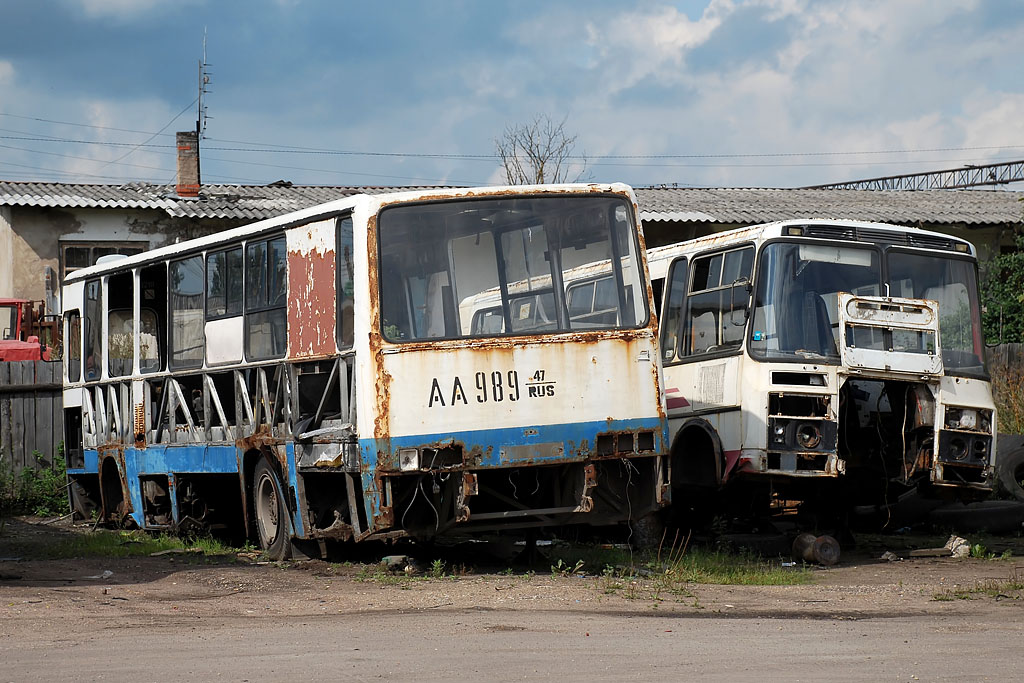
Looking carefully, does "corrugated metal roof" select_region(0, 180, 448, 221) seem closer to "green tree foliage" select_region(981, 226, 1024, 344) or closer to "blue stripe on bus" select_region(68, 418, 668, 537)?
"green tree foliage" select_region(981, 226, 1024, 344)

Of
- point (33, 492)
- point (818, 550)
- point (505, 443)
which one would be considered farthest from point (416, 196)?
point (33, 492)

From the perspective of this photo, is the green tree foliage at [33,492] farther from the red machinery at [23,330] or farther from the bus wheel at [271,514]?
the bus wheel at [271,514]

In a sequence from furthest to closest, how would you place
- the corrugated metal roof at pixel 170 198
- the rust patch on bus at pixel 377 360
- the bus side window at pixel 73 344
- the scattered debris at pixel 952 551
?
the corrugated metal roof at pixel 170 198 → the bus side window at pixel 73 344 → the scattered debris at pixel 952 551 → the rust patch on bus at pixel 377 360

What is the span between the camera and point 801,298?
12.6m

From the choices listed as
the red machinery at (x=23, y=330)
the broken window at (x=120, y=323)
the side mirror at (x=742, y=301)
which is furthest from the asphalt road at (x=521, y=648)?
the red machinery at (x=23, y=330)

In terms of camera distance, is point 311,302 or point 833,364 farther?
point 833,364

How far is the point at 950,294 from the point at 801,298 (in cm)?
186

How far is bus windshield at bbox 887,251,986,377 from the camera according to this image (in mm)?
13133

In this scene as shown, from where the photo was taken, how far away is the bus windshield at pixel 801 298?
1242 cm

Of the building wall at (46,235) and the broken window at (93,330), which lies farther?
the building wall at (46,235)

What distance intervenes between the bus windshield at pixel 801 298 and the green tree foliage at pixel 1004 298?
49.4 feet

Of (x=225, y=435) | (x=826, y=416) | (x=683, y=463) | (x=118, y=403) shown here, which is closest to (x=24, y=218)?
(x=118, y=403)

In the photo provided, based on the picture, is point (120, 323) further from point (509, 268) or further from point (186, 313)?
point (509, 268)

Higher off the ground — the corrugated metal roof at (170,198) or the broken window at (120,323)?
the corrugated metal roof at (170,198)
